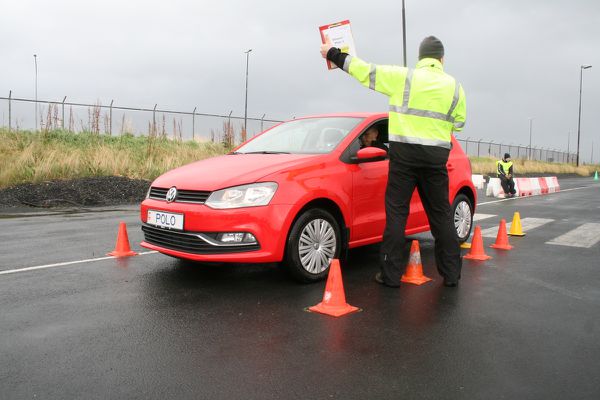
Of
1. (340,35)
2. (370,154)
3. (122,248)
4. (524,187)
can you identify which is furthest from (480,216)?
(524,187)

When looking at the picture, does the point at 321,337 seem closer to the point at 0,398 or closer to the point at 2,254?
the point at 0,398

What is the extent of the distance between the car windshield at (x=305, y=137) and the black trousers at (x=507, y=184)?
13434mm

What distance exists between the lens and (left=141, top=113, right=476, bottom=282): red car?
15.3 feet

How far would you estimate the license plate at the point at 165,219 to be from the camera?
4.82 m

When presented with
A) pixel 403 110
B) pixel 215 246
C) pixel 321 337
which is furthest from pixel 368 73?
pixel 321 337

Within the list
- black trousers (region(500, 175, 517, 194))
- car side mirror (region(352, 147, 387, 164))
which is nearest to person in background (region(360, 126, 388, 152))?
car side mirror (region(352, 147, 387, 164))

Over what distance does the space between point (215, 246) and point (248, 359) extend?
5.05 ft

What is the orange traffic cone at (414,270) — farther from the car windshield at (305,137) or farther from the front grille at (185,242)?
the front grille at (185,242)

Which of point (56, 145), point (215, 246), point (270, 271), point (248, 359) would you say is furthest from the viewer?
point (56, 145)

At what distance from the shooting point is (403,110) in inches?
189

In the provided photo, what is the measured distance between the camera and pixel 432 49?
4988mm

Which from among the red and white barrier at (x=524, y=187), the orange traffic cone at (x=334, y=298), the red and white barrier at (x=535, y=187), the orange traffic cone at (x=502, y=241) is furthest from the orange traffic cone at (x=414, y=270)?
the red and white barrier at (x=535, y=187)

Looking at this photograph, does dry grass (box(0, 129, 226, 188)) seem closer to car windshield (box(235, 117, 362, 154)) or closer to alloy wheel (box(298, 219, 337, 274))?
car windshield (box(235, 117, 362, 154))

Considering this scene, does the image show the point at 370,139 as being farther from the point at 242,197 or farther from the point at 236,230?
the point at 236,230
